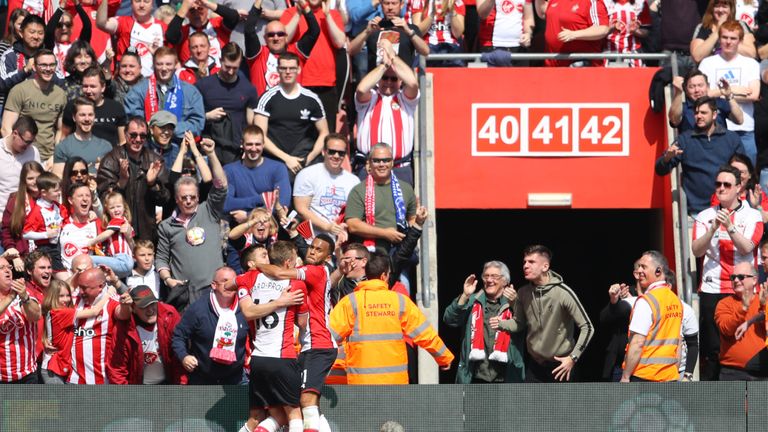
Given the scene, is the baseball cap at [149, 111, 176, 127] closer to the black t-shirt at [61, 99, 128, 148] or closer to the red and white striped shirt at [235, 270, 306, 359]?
the black t-shirt at [61, 99, 128, 148]

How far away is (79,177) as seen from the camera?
12508 millimetres

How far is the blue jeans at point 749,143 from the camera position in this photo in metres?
13.7

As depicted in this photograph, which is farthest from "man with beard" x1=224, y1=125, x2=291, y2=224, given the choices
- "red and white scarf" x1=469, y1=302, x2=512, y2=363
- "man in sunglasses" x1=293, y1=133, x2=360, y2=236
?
"red and white scarf" x1=469, y1=302, x2=512, y2=363

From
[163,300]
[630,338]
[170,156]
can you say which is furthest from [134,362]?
[630,338]

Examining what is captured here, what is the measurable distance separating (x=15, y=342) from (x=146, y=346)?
1.04 m

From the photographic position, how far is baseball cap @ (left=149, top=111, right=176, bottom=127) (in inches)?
515

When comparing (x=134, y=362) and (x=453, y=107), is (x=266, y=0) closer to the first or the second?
(x=453, y=107)

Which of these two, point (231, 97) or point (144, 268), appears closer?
point (144, 268)

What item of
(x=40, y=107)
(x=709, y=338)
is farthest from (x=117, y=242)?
(x=709, y=338)

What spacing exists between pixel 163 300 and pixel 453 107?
3.91m

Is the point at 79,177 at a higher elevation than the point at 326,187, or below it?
higher

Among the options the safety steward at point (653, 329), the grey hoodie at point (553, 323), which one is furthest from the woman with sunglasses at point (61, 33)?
the safety steward at point (653, 329)

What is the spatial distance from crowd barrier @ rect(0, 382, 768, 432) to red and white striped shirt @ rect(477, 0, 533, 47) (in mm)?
5422

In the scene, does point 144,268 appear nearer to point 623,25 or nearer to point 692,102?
point 692,102
